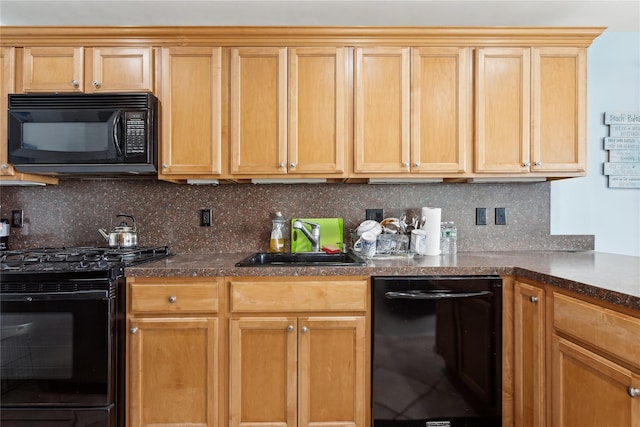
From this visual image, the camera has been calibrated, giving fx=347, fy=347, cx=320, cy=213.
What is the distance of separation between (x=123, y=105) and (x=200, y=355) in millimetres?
1367

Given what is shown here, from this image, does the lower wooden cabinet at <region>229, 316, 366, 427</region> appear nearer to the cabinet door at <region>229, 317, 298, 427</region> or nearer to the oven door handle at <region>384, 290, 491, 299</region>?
the cabinet door at <region>229, 317, 298, 427</region>

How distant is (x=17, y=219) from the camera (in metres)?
2.24

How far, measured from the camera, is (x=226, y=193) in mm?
2273

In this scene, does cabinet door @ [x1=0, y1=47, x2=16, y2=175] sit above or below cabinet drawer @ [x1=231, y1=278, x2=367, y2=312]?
above

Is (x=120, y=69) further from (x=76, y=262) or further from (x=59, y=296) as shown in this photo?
(x=59, y=296)

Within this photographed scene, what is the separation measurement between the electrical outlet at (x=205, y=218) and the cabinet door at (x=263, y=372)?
84 cm

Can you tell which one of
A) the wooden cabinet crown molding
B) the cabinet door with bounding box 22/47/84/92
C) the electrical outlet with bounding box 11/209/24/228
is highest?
the wooden cabinet crown molding

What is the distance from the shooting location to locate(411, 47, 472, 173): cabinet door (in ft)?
6.43

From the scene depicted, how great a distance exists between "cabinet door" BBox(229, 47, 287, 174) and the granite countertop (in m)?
0.58

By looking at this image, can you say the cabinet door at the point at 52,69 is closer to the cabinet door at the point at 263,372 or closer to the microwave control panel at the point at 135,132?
the microwave control panel at the point at 135,132

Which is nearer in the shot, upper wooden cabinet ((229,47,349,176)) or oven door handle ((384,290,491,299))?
oven door handle ((384,290,491,299))

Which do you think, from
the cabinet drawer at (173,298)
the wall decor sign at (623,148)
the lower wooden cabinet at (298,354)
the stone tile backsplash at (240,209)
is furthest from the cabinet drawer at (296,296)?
the wall decor sign at (623,148)

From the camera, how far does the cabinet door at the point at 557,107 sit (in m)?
1.95

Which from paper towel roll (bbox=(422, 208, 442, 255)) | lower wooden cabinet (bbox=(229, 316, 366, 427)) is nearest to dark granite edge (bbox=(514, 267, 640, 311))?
paper towel roll (bbox=(422, 208, 442, 255))
